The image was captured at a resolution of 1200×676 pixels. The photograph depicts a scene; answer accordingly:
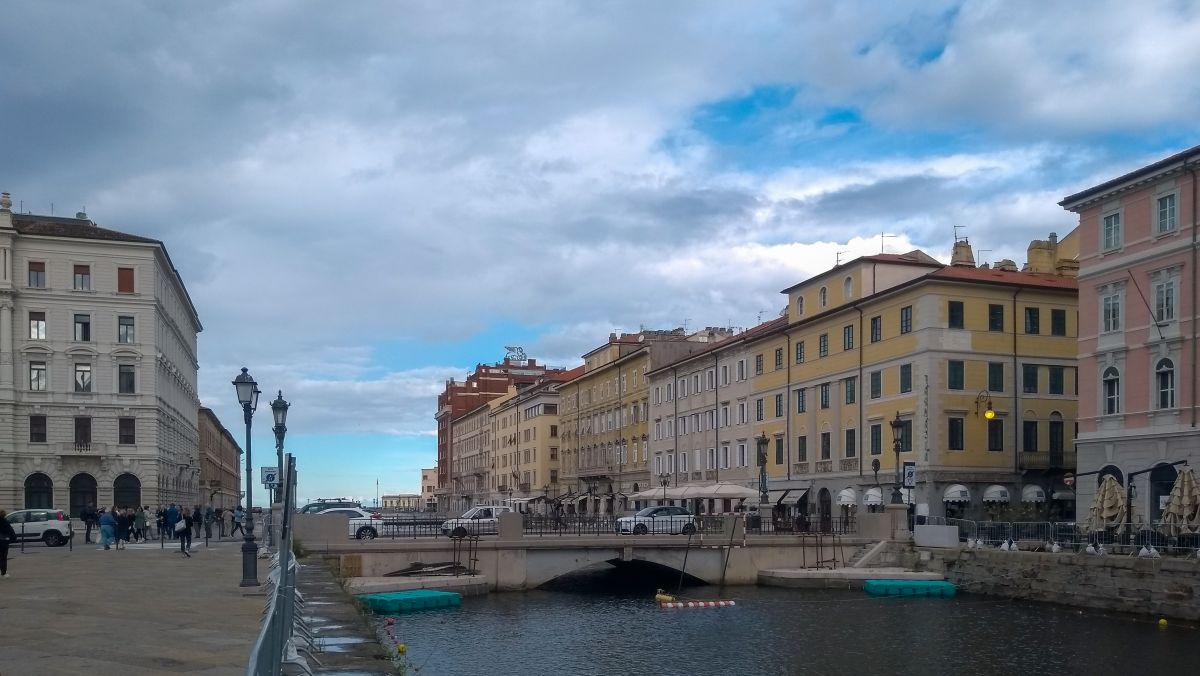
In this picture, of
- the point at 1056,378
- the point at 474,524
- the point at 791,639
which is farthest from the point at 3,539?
the point at 1056,378

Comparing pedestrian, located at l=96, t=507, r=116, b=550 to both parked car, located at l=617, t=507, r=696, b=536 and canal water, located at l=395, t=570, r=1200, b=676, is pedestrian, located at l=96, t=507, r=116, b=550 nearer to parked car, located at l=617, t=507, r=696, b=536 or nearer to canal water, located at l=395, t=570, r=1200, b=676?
canal water, located at l=395, t=570, r=1200, b=676

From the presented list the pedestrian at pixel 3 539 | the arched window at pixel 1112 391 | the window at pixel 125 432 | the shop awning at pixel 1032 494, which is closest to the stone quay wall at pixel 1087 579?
the arched window at pixel 1112 391

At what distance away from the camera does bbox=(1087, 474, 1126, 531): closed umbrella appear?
125 feet

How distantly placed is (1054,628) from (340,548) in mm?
24259

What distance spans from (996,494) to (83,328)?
54.4 metres

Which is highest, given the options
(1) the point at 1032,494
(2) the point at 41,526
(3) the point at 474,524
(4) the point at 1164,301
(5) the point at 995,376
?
(4) the point at 1164,301

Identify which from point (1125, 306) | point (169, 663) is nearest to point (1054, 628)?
point (1125, 306)

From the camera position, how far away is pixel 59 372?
224ft

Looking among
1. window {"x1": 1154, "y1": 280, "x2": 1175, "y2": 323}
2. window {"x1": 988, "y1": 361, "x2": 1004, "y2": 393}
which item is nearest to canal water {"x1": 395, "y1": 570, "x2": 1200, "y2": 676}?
window {"x1": 1154, "y1": 280, "x2": 1175, "y2": 323}

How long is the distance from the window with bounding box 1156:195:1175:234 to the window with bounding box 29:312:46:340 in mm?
61428

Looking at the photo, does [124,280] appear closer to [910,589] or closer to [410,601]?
[410,601]

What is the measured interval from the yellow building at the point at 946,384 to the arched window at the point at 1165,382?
8.23 meters

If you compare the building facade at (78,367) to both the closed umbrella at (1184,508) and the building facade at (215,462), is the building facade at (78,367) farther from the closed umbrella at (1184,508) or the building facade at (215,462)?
the closed umbrella at (1184,508)

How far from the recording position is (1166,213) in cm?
4212
